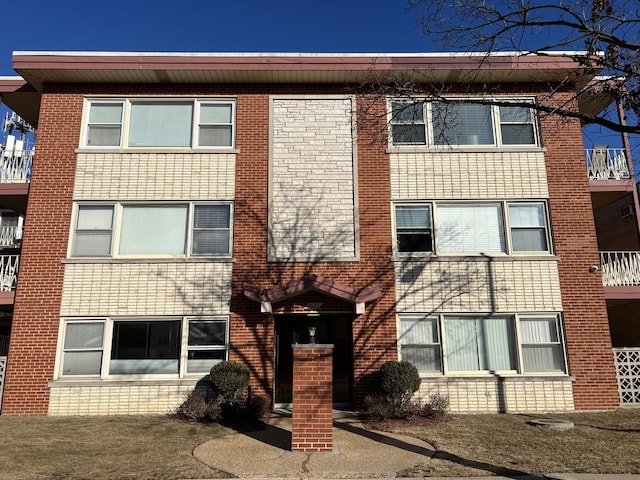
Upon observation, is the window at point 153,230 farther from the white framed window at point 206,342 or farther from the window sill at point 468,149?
the window sill at point 468,149

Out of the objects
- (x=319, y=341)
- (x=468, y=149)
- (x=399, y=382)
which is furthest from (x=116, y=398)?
(x=468, y=149)

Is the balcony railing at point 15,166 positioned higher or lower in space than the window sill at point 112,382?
higher

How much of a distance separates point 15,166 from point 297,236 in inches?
315

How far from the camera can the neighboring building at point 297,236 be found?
11469 mm

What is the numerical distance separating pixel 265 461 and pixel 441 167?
27.1ft

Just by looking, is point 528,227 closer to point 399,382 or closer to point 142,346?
point 399,382

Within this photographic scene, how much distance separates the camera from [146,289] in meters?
11.8

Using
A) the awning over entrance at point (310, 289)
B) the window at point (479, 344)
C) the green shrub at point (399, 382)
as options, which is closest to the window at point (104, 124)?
the awning over entrance at point (310, 289)

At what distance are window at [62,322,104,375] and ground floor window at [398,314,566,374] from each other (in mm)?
7034

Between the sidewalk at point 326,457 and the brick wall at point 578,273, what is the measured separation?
5394 mm

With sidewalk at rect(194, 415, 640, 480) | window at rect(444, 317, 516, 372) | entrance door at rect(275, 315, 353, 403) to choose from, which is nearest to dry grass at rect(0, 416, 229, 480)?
sidewalk at rect(194, 415, 640, 480)

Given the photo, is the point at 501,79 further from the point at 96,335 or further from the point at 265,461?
the point at 96,335

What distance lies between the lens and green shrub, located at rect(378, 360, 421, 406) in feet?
34.5

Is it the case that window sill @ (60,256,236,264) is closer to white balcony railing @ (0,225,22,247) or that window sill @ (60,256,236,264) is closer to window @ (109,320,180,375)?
window @ (109,320,180,375)
